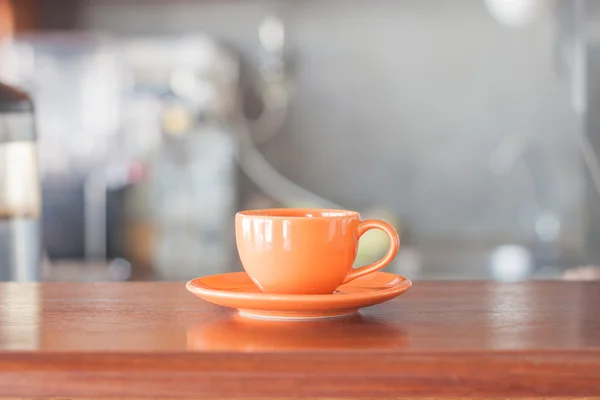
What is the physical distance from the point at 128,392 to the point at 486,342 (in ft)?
0.73

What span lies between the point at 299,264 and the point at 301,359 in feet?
0.45

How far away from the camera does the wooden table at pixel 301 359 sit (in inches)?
18.2

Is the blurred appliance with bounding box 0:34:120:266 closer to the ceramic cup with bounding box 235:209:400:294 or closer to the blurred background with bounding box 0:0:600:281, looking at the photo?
the blurred background with bounding box 0:0:600:281

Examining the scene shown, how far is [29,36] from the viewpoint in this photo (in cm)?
305

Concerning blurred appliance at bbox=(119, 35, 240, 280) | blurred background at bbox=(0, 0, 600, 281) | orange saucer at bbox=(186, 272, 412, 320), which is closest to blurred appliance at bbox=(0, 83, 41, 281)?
orange saucer at bbox=(186, 272, 412, 320)

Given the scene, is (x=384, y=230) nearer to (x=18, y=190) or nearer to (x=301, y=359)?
(x=301, y=359)

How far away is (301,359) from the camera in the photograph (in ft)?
1.53

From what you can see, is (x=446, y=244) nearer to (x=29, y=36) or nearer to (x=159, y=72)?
(x=159, y=72)

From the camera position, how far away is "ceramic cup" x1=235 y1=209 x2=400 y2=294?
0.59m

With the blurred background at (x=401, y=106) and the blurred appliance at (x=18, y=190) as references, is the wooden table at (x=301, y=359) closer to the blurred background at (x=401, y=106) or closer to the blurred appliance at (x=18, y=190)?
the blurred appliance at (x=18, y=190)

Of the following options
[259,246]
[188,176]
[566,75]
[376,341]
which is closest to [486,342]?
[376,341]

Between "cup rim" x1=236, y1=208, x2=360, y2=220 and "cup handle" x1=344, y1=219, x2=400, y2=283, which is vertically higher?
"cup rim" x1=236, y1=208, x2=360, y2=220

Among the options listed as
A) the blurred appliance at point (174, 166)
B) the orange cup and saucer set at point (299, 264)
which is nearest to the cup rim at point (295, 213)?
the orange cup and saucer set at point (299, 264)

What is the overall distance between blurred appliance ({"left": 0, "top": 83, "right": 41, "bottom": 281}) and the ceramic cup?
0.57 meters
